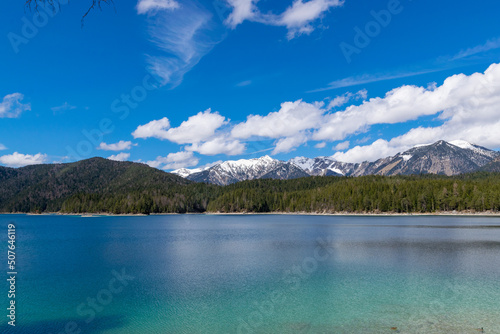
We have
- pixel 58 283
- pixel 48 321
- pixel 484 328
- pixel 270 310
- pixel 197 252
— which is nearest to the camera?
pixel 484 328

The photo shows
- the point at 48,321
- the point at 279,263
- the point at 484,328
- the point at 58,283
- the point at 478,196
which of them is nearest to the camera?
the point at 484,328

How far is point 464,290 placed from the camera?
28.1m

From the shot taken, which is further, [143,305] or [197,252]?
[197,252]

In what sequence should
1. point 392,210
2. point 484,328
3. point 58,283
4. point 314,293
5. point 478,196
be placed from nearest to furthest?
point 484,328, point 314,293, point 58,283, point 478,196, point 392,210

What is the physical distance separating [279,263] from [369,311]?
61.3 feet

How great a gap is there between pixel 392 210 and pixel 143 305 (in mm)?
184467

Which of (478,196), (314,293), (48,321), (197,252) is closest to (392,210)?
(478,196)

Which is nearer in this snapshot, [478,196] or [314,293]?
[314,293]

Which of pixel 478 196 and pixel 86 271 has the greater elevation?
pixel 478 196

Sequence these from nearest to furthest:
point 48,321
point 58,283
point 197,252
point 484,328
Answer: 1. point 484,328
2. point 48,321
3. point 58,283
4. point 197,252

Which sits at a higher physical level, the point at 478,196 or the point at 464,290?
the point at 478,196

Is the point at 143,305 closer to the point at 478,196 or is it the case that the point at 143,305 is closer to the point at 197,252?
the point at 197,252

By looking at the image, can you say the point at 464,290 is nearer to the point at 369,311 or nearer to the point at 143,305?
the point at 369,311

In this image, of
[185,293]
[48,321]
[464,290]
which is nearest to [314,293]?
[185,293]
